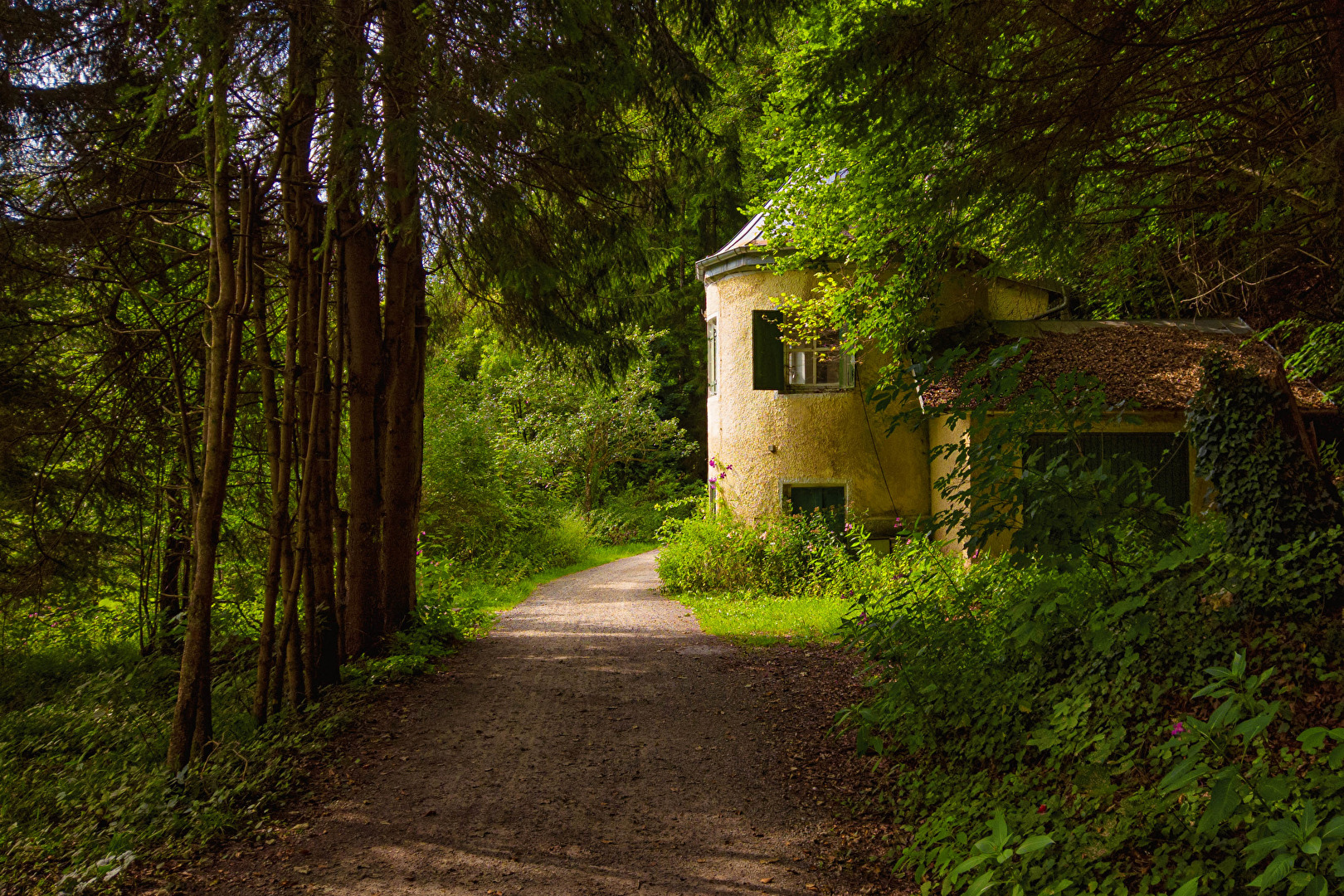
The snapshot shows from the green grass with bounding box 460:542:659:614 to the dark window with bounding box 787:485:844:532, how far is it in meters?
4.85

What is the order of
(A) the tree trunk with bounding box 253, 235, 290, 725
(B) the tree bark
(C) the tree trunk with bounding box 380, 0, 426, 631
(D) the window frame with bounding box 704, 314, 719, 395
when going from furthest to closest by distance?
(D) the window frame with bounding box 704, 314, 719, 395, (C) the tree trunk with bounding box 380, 0, 426, 631, (B) the tree bark, (A) the tree trunk with bounding box 253, 235, 290, 725

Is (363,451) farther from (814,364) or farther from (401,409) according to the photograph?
(814,364)

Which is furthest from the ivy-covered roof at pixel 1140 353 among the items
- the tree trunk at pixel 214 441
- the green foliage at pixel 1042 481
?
the tree trunk at pixel 214 441

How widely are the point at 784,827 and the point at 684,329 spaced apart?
2917cm

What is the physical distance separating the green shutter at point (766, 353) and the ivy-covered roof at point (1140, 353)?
8.12ft

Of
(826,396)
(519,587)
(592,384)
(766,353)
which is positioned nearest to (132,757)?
(592,384)

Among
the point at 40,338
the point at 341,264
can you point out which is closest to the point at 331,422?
the point at 341,264

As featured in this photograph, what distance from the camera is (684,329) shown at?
32969 mm

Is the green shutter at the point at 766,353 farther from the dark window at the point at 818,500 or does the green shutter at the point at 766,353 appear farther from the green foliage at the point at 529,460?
the green foliage at the point at 529,460

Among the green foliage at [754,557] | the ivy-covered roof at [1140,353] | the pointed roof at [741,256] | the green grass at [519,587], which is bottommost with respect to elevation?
the green grass at [519,587]

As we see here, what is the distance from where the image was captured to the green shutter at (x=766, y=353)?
46.9 ft

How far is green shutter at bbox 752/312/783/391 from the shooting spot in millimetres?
14305

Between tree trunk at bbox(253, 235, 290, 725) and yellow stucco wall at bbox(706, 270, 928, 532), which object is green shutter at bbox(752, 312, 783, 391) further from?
tree trunk at bbox(253, 235, 290, 725)

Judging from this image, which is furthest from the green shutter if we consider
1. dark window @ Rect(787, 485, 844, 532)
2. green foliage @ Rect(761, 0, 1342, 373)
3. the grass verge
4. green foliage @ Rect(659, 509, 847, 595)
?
the grass verge
